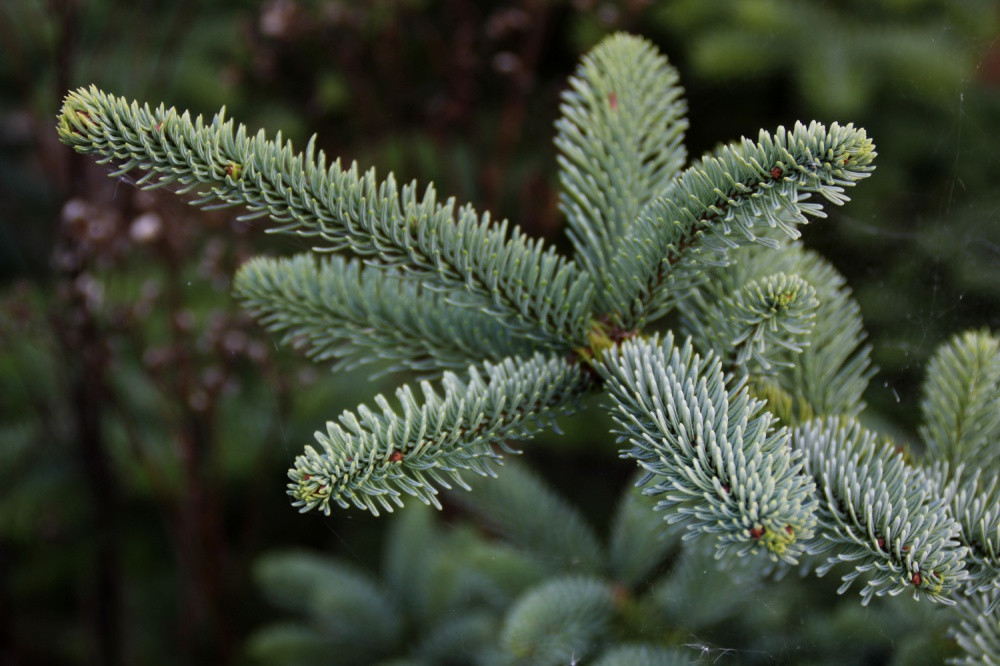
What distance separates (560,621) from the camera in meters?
0.60

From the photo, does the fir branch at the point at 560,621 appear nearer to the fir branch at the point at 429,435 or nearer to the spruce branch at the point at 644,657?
the spruce branch at the point at 644,657

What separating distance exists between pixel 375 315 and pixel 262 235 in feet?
2.33

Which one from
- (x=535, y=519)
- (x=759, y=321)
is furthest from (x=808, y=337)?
(x=535, y=519)

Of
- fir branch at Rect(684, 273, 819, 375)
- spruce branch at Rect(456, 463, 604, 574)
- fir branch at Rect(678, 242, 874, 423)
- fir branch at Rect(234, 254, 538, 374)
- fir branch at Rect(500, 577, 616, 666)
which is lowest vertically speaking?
fir branch at Rect(500, 577, 616, 666)

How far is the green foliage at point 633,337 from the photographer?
39 cm

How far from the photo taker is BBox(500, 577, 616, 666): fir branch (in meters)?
0.57

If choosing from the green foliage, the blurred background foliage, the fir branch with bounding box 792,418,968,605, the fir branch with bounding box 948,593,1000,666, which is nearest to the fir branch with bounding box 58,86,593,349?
the green foliage

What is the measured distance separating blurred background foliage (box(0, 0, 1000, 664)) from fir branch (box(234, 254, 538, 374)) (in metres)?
0.39

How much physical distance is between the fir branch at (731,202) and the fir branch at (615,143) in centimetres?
4

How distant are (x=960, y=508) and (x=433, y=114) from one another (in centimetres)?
103

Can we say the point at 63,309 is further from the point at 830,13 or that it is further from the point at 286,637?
the point at 830,13

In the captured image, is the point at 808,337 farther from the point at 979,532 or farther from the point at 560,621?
the point at 560,621

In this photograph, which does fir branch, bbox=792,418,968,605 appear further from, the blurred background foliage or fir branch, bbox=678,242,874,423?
the blurred background foliage

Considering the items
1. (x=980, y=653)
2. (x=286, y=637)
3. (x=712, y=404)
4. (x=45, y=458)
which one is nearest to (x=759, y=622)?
(x=980, y=653)
